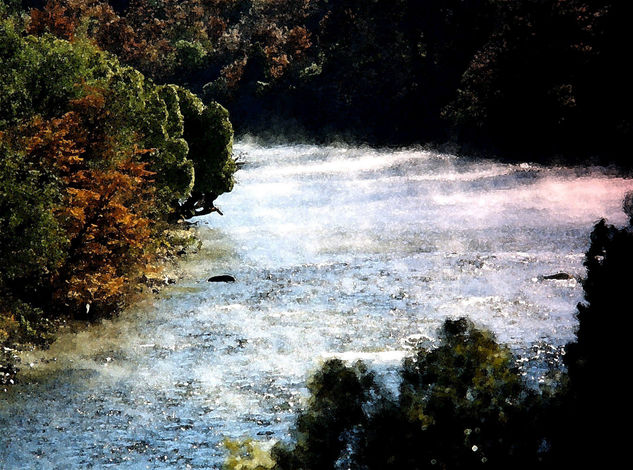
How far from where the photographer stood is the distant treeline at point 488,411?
57.2 ft

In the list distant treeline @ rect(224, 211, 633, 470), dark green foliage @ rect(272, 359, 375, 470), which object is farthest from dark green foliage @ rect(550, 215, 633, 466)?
dark green foliage @ rect(272, 359, 375, 470)

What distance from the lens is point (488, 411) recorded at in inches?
706

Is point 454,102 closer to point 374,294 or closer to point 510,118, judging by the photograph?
point 510,118

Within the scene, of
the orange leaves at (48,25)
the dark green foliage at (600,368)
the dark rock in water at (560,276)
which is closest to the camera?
the dark green foliage at (600,368)

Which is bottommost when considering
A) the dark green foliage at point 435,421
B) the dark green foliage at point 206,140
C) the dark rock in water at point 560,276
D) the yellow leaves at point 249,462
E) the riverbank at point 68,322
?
the riverbank at point 68,322

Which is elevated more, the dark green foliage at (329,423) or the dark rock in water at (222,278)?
the dark green foliage at (329,423)

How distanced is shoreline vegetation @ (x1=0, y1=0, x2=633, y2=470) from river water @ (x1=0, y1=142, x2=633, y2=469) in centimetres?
234

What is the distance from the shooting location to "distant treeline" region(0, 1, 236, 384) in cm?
3812

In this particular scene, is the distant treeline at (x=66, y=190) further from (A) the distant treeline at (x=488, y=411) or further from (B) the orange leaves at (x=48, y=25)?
(B) the orange leaves at (x=48, y=25)

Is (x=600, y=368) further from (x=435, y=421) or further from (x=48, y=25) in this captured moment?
(x=48, y=25)

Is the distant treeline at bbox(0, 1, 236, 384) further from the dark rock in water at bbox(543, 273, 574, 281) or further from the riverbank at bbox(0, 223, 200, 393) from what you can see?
the dark rock in water at bbox(543, 273, 574, 281)

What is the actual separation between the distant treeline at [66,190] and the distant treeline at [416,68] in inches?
2210

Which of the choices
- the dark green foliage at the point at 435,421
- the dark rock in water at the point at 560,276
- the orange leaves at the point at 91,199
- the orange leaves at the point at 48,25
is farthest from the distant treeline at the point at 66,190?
the orange leaves at the point at 48,25

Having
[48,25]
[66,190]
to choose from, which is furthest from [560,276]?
[48,25]
